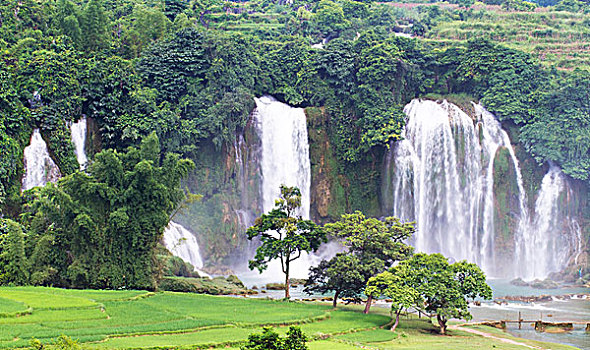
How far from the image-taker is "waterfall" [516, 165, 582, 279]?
162 feet

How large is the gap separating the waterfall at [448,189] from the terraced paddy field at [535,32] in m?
12.6

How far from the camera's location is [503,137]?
50625mm

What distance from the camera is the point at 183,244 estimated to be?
4400 cm

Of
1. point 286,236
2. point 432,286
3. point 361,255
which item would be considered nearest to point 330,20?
point 286,236

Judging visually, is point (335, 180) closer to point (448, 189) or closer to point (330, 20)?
point (448, 189)

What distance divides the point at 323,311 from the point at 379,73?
25.8 meters

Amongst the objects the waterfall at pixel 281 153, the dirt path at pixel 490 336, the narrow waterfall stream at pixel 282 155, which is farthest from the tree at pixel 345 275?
the waterfall at pixel 281 153

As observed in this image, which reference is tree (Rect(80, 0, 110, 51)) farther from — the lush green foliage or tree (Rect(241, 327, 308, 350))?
tree (Rect(241, 327, 308, 350))

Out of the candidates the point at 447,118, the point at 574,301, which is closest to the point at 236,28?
the point at 447,118

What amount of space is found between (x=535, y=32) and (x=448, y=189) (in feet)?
77.6

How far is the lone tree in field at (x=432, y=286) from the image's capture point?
Result: 91.0ft

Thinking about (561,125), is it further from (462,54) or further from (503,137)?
(462,54)

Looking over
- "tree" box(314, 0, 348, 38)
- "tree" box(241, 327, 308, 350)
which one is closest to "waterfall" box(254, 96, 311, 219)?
"tree" box(314, 0, 348, 38)

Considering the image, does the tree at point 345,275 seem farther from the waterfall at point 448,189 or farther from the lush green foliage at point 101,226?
the waterfall at point 448,189
